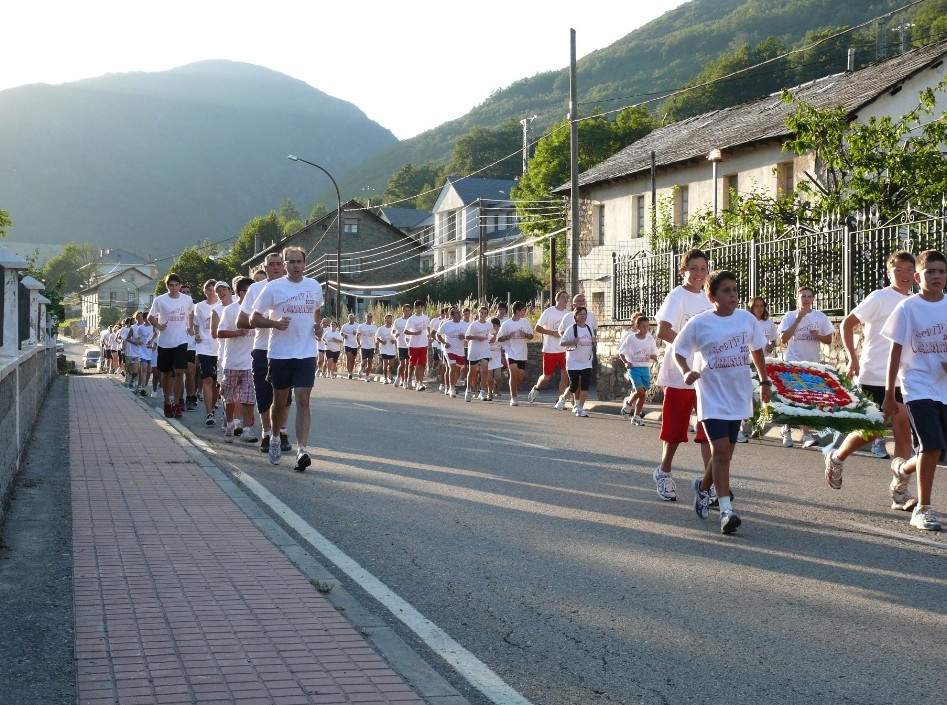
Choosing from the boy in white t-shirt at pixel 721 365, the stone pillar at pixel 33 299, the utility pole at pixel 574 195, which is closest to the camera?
the boy in white t-shirt at pixel 721 365

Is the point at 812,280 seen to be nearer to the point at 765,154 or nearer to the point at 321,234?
the point at 765,154

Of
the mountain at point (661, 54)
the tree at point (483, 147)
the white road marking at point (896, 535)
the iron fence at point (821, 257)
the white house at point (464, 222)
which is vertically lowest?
the white road marking at point (896, 535)

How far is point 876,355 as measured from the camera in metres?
9.23

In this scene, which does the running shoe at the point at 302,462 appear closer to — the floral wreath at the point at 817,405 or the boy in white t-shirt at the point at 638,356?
the floral wreath at the point at 817,405

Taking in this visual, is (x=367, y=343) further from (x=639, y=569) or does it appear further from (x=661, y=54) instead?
(x=661, y=54)

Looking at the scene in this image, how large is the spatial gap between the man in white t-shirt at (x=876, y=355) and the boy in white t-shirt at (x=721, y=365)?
1.58 meters

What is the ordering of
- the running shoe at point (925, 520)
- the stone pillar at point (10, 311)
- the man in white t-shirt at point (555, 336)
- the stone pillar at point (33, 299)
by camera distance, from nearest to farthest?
1. the running shoe at point (925, 520)
2. the stone pillar at point (10, 311)
3. the stone pillar at point (33, 299)
4. the man in white t-shirt at point (555, 336)

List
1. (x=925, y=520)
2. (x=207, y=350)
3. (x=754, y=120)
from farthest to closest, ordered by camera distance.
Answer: (x=754, y=120)
(x=207, y=350)
(x=925, y=520)

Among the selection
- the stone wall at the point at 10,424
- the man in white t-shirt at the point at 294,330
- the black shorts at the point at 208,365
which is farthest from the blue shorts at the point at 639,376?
the stone wall at the point at 10,424

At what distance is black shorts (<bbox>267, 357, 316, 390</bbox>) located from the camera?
10727 millimetres

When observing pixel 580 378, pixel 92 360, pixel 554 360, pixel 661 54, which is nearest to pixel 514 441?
pixel 580 378

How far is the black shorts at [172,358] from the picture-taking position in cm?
1617

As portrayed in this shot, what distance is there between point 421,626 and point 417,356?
21.9 m

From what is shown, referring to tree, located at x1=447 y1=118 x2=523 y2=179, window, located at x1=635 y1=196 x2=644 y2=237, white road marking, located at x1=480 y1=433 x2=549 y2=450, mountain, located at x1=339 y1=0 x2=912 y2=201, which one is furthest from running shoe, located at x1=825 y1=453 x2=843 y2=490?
mountain, located at x1=339 y1=0 x2=912 y2=201
